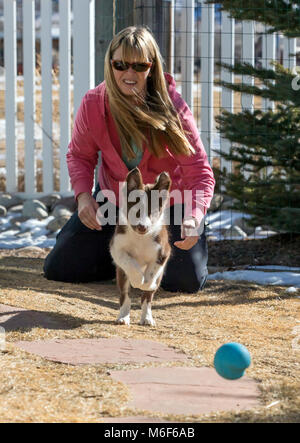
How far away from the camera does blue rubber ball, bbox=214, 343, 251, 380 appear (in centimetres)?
334

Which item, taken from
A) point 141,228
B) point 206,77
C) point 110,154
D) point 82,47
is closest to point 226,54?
point 206,77

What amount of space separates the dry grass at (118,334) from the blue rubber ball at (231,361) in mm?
156

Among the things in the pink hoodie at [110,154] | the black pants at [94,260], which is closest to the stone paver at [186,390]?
the pink hoodie at [110,154]

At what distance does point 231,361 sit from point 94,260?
9.81 feet

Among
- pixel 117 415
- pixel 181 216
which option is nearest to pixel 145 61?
pixel 181 216

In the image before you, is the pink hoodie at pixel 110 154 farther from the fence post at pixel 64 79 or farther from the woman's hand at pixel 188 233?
the fence post at pixel 64 79

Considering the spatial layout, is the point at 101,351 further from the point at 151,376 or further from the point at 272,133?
the point at 272,133

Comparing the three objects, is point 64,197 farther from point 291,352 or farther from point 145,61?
point 291,352

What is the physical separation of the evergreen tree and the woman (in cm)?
142

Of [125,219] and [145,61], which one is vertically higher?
[145,61]

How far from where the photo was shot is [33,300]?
16.4ft

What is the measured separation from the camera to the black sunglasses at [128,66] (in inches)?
188

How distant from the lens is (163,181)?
441 centimetres

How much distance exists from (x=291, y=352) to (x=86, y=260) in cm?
244
